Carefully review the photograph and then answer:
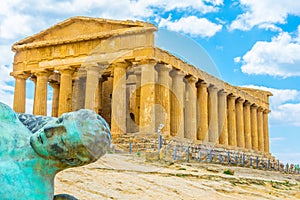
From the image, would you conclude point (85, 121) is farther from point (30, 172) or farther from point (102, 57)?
point (102, 57)

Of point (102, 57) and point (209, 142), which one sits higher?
point (102, 57)

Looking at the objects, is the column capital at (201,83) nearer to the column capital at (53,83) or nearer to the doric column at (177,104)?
the doric column at (177,104)

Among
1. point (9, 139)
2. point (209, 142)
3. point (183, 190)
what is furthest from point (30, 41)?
point (9, 139)

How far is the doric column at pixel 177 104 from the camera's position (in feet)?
103

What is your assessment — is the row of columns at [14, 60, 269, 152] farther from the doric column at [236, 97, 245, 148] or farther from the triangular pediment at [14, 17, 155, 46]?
the triangular pediment at [14, 17, 155, 46]

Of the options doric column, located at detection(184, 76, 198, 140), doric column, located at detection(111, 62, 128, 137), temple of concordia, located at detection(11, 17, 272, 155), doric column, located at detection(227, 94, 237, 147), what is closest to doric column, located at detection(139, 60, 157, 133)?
temple of concordia, located at detection(11, 17, 272, 155)

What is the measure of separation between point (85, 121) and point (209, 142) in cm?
3402

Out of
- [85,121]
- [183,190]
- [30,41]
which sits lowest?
[183,190]

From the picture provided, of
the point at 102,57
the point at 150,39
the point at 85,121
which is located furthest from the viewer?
the point at 102,57

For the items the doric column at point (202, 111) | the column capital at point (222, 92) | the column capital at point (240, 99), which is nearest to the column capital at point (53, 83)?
the doric column at point (202, 111)

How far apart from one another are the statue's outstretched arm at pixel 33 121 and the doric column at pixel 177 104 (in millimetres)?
29397

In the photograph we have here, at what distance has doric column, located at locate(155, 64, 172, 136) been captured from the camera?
95.8ft


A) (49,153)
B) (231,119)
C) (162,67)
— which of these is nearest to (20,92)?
(162,67)

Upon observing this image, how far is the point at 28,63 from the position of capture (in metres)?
33.5
